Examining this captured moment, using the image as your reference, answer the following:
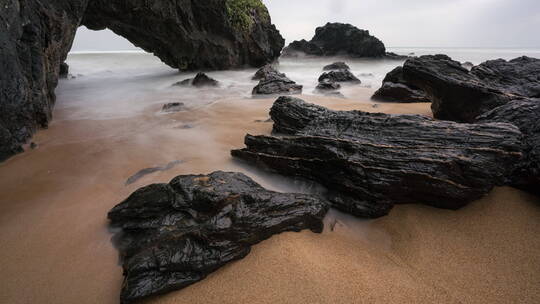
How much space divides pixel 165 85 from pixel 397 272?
408 inches

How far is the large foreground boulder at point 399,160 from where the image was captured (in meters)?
2.04

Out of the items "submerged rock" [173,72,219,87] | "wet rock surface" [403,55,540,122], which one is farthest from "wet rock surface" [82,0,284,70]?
"wet rock surface" [403,55,540,122]

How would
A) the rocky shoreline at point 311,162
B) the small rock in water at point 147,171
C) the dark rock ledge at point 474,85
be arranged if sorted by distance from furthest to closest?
the dark rock ledge at point 474,85 → the small rock in water at point 147,171 → the rocky shoreline at point 311,162

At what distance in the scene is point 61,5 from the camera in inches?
198

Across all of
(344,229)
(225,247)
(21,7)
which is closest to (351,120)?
(344,229)

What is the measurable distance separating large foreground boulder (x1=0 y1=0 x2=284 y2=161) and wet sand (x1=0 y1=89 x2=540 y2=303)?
4.52ft

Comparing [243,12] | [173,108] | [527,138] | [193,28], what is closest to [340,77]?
[193,28]

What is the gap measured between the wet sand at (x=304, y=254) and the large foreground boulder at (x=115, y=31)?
1379 mm

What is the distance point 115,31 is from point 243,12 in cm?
667

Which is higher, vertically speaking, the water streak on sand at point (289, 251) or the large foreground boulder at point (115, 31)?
the large foreground boulder at point (115, 31)

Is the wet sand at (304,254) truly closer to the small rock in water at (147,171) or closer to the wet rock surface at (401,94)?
the small rock in water at (147,171)

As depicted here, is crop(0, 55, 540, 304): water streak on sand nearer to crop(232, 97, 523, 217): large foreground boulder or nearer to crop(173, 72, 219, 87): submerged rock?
crop(232, 97, 523, 217): large foreground boulder

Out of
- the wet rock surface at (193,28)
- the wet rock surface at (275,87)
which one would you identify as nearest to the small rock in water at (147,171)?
the wet rock surface at (275,87)

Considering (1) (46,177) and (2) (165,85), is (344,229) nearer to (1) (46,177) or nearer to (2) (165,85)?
(1) (46,177)
